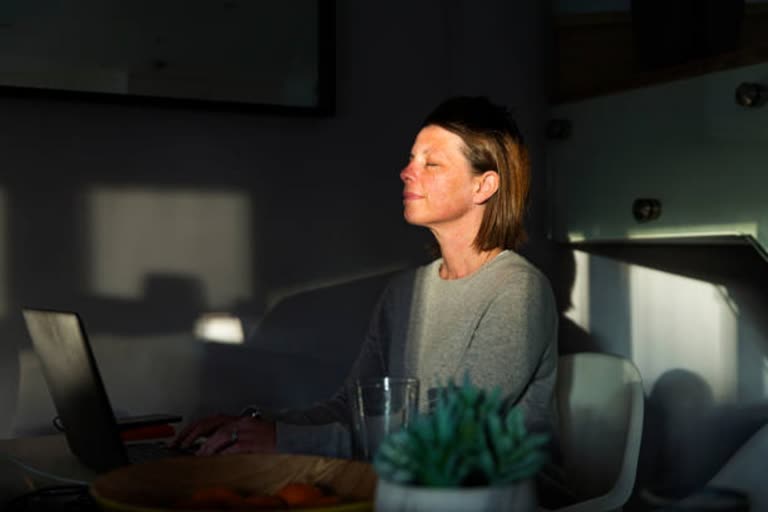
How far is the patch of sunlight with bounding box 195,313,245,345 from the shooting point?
2.17 meters

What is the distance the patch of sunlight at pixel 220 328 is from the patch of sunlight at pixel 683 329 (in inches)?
34.8

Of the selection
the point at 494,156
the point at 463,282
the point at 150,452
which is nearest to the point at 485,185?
the point at 494,156

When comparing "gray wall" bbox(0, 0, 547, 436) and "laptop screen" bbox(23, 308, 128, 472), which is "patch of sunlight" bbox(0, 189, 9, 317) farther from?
"laptop screen" bbox(23, 308, 128, 472)

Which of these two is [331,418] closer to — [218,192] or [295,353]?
[295,353]

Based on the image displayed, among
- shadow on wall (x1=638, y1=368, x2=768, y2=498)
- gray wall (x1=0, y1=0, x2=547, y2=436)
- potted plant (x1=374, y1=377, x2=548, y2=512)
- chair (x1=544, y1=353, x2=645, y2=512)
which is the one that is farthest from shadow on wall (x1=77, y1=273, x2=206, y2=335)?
potted plant (x1=374, y1=377, x2=548, y2=512)

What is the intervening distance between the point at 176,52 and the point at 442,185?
27.0 inches

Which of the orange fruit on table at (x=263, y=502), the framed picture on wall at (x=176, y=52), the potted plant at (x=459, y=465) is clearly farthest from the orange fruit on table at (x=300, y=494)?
the framed picture on wall at (x=176, y=52)

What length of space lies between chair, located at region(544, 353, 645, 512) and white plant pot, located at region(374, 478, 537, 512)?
812 mm

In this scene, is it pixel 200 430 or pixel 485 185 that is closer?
pixel 200 430

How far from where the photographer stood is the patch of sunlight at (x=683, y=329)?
2.12 m

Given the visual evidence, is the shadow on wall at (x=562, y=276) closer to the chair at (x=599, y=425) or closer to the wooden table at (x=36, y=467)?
the chair at (x=599, y=425)

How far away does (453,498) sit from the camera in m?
0.78

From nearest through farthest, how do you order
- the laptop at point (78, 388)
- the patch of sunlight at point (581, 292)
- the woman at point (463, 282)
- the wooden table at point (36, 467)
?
the laptop at point (78, 388), the wooden table at point (36, 467), the woman at point (463, 282), the patch of sunlight at point (581, 292)

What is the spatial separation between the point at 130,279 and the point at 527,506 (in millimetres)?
1417
